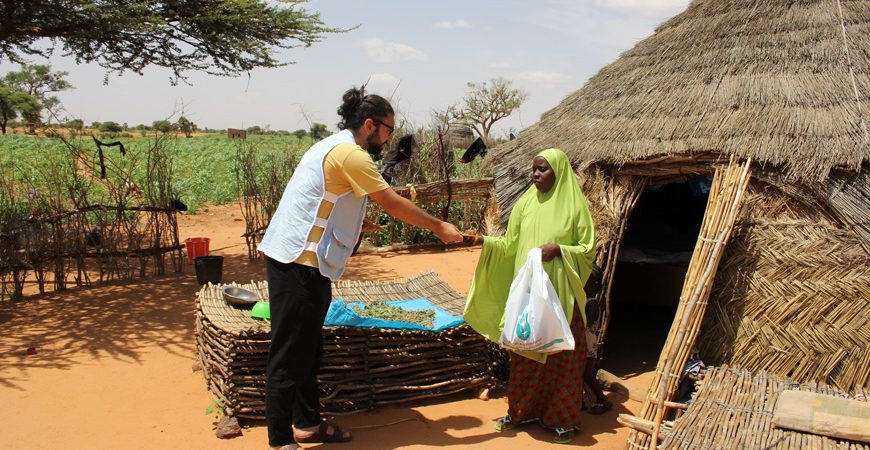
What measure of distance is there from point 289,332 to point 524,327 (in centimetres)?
124

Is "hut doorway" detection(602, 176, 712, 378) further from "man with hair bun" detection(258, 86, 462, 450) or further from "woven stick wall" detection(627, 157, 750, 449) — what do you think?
"man with hair bun" detection(258, 86, 462, 450)

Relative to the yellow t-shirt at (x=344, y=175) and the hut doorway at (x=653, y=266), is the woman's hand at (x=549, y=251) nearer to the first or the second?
the yellow t-shirt at (x=344, y=175)

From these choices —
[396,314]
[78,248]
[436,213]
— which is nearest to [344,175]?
[396,314]

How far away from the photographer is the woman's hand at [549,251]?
11.7ft

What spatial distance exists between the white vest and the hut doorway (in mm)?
3187

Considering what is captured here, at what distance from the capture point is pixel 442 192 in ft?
32.6

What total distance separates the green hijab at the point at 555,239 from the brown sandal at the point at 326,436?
100cm

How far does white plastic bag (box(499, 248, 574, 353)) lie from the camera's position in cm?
352

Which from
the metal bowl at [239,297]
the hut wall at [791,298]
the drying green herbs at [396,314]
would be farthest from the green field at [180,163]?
the hut wall at [791,298]

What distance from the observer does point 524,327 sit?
3572 millimetres

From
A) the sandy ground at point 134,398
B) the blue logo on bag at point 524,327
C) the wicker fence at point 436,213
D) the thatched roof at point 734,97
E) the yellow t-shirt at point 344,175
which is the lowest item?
the sandy ground at point 134,398

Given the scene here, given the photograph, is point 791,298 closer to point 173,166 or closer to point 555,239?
point 555,239

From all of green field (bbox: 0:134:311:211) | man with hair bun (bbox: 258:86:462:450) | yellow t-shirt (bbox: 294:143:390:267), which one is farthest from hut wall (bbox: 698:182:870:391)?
green field (bbox: 0:134:311:211)

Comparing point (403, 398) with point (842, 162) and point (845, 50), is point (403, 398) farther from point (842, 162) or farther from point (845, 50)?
point (845, 50)
